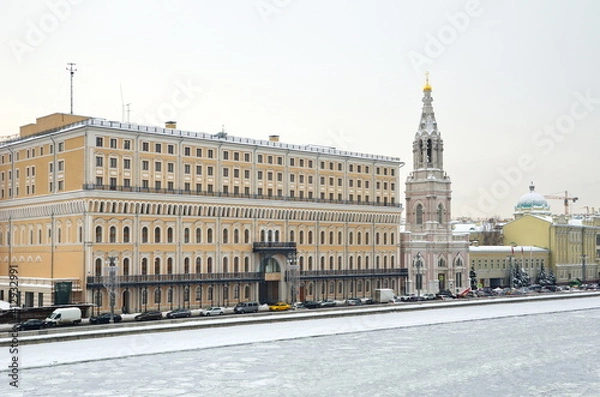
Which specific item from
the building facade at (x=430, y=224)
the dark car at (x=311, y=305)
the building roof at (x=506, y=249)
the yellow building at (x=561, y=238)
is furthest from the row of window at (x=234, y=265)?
the yellow building at (x=561, y=238)

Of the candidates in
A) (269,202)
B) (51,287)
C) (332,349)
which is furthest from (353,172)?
(332,349)

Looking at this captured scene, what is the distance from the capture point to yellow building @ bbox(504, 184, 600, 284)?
141m

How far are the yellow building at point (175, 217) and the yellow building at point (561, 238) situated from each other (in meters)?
45.7

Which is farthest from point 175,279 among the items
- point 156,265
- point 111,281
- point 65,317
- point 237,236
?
point 65,317

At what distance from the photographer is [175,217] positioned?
8694cm

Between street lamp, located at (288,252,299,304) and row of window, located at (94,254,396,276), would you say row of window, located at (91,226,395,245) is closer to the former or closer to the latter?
row of window, located at (94,254,396,276)

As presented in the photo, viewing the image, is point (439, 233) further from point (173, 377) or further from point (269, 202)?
point (173, 377)

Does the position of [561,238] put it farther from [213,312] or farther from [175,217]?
[213,312]

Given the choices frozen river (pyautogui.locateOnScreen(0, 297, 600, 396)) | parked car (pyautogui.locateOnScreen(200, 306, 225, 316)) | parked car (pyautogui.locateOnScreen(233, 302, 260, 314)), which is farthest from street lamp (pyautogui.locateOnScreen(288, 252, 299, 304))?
frozen river (pyautogui.locateOnScreen(0, 297, 600, 396))

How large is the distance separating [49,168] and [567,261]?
290ft

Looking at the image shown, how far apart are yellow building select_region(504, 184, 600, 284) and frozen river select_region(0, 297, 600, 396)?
64.5 meters

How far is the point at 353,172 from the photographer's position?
10494 centimetres

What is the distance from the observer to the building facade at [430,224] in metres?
113

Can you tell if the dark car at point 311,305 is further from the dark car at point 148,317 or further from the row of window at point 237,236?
the dark car at point 148,317
